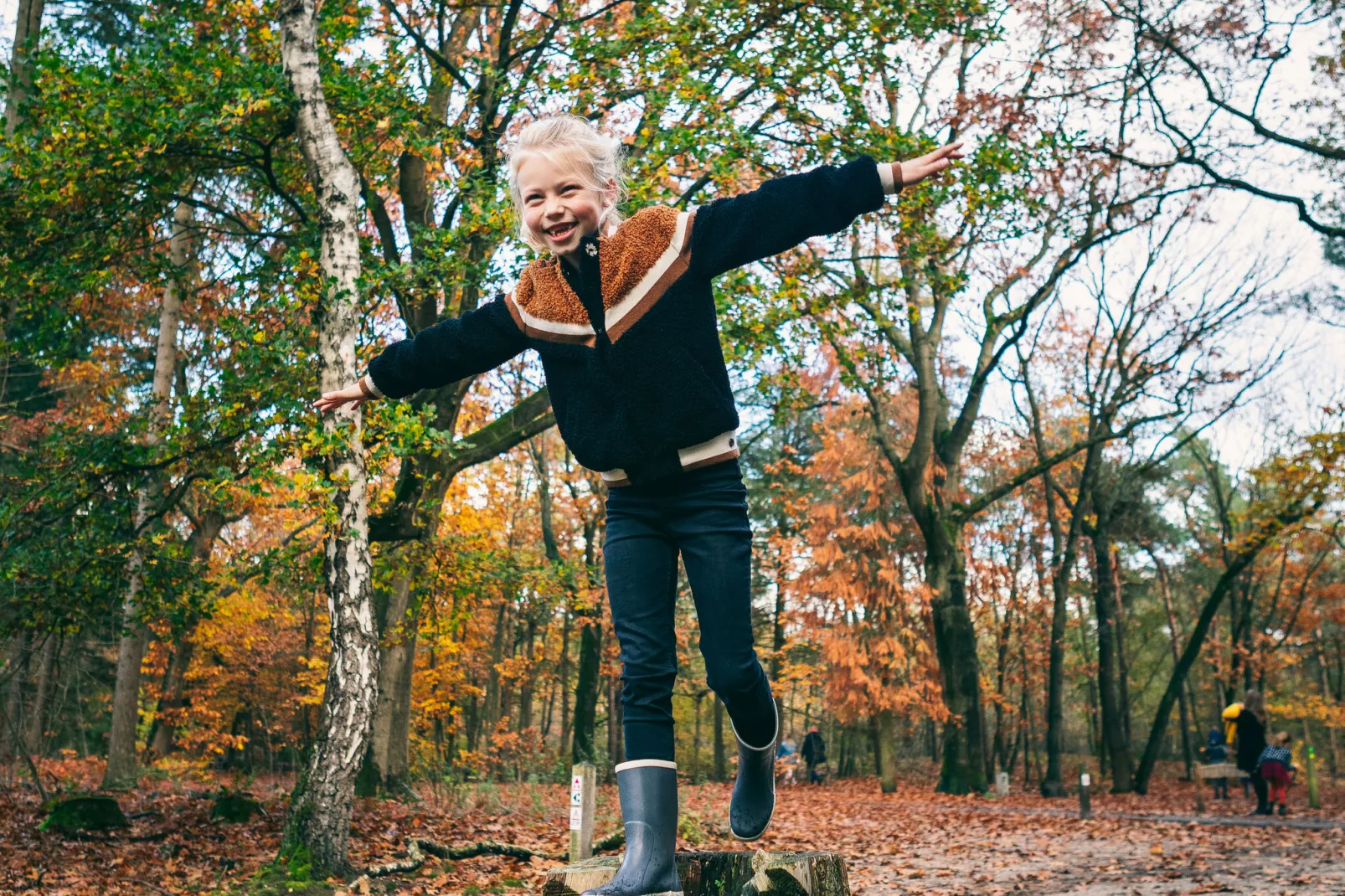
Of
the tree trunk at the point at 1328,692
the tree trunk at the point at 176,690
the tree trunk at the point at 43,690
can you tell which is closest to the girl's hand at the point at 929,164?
the tree trunk at the point at 43,690

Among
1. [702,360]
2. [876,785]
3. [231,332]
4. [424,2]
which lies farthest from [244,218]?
[876,785]

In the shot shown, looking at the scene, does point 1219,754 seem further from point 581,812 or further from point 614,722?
point 581,812

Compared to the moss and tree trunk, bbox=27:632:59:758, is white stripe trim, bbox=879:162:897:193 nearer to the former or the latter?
tree trunk, bbox=27:632:59:758

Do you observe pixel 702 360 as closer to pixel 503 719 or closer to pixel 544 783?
pixel 544 783

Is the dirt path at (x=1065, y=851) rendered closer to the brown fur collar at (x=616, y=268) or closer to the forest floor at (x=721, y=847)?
the forest floor at (x=721, y=847)

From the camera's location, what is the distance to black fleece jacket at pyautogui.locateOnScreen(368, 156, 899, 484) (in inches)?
110

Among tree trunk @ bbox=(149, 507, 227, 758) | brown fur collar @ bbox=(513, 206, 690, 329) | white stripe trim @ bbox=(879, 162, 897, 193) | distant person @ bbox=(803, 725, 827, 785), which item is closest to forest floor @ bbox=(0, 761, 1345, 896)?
tree trunk @ bbox=(149, 507, 227, 758)

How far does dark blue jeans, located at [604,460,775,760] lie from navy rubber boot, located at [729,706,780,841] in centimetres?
33

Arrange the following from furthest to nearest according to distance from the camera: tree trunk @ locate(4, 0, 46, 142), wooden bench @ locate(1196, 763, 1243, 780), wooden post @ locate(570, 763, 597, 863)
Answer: wooden bench @ locate(1196, 763, 1243, 780), tree trunk @ locate(4, 0, 46, 142), wooden post @ locate(570, 763, 597, 863)

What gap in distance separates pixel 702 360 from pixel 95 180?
8.16 m

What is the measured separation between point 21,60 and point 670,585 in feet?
37.7


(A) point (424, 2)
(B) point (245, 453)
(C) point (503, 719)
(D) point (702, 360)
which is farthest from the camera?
(C) point (503, 719)

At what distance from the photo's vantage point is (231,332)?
910 centimetres

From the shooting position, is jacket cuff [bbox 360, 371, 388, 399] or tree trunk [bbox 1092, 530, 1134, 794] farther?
tree trunk [bbox 1092, 530, 1134, 794]
